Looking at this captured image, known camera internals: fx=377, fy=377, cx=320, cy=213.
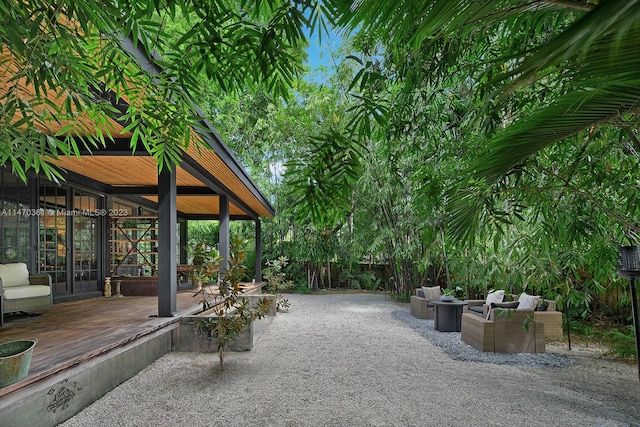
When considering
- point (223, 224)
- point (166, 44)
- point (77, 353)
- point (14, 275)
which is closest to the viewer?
point (166, 44)

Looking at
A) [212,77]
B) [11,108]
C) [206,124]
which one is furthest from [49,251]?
[212,77]

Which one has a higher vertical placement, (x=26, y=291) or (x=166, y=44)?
(x=166, y=44)

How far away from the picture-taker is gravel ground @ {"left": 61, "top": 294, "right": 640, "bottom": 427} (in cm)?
274

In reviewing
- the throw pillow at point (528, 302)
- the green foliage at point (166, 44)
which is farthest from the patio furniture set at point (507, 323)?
the green foliage at point (166, 44)

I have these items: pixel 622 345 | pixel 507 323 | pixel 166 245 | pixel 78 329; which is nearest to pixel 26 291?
pixel 78 329

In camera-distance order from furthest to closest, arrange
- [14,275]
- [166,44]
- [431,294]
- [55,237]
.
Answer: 1. [431,294]
2. [55,237]
3. [14,275]
4. [166,44]

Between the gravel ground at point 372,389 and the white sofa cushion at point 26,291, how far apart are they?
2010mm

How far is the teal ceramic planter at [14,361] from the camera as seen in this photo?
7.50 feet

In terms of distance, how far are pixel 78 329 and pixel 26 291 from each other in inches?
48.4

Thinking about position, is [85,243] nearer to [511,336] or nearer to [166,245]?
[166,245]

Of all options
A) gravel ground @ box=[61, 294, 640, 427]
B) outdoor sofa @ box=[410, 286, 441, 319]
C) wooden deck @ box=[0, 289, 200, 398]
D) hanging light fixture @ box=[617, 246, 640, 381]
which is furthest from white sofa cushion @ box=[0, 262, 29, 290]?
outdoor sofa @ box=[410, 286, 441, 319]

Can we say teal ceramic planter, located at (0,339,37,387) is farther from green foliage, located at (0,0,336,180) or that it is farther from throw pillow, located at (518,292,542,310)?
throw pillow, located at (518,292,542,310)

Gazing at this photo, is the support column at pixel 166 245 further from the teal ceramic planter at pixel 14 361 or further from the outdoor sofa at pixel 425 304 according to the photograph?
the outdoor sofa at pixel 425 304

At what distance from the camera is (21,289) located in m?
4.55
